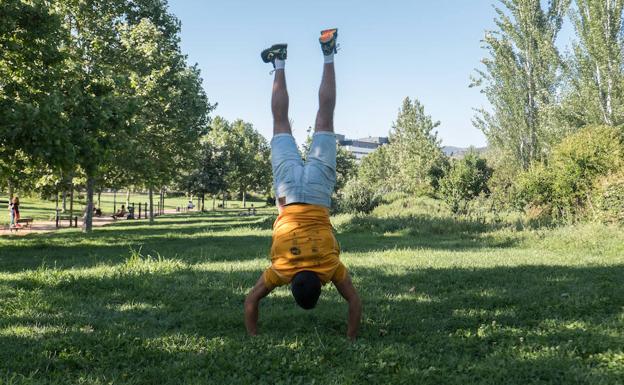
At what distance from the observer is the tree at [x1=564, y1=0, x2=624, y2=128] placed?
28.5 m

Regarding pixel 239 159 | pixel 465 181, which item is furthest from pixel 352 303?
pixel 239 159

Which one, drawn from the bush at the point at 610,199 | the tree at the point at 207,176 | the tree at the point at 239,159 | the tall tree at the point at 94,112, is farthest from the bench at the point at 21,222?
the tree at the point at 239,159

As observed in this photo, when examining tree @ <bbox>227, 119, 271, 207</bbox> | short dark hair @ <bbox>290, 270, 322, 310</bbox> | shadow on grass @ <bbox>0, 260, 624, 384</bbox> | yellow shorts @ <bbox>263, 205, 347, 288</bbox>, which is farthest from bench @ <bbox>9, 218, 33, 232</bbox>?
tree @ <bbox>227, 119, 271, 207</bbox>

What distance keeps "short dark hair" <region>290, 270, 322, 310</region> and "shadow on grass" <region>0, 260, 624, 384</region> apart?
0.56m

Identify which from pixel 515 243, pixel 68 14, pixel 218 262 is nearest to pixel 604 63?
pixel 515 243

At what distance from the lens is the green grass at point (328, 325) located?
4.28m

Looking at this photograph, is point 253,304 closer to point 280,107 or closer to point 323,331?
point 323,331

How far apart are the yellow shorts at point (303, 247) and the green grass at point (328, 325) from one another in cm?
73

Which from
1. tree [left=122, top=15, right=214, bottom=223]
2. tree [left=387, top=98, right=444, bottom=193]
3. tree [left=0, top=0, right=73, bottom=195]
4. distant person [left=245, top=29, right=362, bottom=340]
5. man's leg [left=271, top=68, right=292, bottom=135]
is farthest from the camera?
tree [left=387, top=98, right=444, bottom=193]

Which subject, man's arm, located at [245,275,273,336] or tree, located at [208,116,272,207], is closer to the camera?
man's arm, located at [245,275,273,336]

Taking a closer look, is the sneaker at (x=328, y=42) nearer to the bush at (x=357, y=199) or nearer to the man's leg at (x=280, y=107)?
the man's leg at (x=280, y=107)

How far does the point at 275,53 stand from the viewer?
5.75m

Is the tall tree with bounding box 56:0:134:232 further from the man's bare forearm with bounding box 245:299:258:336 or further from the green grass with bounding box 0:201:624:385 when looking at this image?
the man's bare forearm with bounding box 245:299:258:336

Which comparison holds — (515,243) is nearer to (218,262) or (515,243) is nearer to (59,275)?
(218,262)
